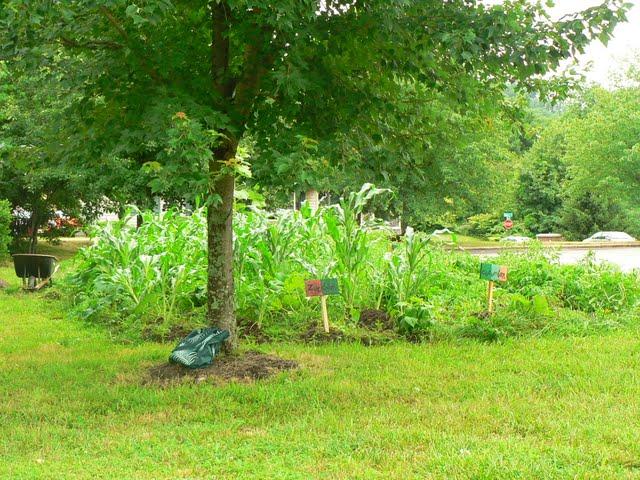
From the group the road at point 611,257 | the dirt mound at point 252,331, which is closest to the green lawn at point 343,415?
the dirt mound at point 252,331

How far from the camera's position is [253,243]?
341 inches

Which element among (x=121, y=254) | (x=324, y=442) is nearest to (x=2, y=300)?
(x=121, y=254)

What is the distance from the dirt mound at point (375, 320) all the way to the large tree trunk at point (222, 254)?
6.58 feet

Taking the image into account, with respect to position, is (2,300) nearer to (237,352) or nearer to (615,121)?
(237,352)

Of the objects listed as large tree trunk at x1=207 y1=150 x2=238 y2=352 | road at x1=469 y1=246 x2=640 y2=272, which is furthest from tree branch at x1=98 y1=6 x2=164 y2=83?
road at x1=469 y1=246 x2=640 y2=272

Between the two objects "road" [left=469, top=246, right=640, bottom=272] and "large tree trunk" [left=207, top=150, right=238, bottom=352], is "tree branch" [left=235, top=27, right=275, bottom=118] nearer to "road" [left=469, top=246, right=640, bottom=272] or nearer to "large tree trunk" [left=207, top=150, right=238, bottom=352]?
"large tree trunk" [left=207, top=150, right=238, bottom=352]

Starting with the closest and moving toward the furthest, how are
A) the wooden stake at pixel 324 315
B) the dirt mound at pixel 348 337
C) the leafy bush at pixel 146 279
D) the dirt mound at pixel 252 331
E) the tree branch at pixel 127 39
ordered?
the tree branch at pixel 127 39 → the wooden stake at pixel 324 315 → the dirt mound at pixel 348 337 → the dirt mound at pixel 252 331 → the leafy bush at pixel 146 279

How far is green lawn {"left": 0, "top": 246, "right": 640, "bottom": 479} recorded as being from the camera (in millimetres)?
3928

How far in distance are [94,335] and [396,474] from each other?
5.20 meters

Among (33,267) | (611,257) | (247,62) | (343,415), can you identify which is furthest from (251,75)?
(611,257)

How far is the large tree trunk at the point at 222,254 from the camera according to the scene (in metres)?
5.98

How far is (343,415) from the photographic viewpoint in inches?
194

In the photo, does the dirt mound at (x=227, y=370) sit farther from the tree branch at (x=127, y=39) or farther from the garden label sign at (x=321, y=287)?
the tree branch at (x=127, y=39)

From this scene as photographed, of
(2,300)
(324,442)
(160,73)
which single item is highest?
(160,73)
